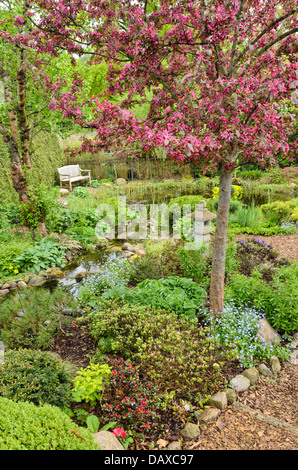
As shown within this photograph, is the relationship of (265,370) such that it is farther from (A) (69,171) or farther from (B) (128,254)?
(A) (69,171)

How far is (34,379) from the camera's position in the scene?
2100 millimetres

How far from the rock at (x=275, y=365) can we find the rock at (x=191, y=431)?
1.07m

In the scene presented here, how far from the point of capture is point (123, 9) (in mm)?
2498

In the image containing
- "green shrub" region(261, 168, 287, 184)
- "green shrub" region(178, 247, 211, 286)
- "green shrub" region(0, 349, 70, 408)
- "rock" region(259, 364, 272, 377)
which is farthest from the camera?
"green shrub" region(261, 168, 287, 184)

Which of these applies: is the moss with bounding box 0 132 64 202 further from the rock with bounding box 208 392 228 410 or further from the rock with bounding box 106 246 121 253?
the rock with bounding box 208 392 228 410

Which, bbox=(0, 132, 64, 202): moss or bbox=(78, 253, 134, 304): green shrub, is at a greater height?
bbox=(0, 132, 64, 202): moss

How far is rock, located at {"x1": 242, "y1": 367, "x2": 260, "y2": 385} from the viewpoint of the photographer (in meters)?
2.76

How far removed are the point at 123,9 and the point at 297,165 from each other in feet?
45.9

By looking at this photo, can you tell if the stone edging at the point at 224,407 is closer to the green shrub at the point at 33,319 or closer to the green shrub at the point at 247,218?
the green shrub at the point at 33,319

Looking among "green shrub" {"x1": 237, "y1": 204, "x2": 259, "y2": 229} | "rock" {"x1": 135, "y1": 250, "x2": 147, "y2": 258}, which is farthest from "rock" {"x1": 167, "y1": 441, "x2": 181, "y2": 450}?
"green shrub" {"x1": 237, "y1": 204, "x2": 259, "y2": 229}

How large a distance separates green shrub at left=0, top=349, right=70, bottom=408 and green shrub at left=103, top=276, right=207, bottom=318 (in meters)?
1.24

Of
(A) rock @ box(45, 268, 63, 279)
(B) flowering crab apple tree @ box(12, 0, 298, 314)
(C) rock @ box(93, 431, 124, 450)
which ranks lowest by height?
(A) rock @ box(45, 268, 63, 279)

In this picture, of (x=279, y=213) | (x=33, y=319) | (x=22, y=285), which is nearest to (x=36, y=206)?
(x=22, y=285)
